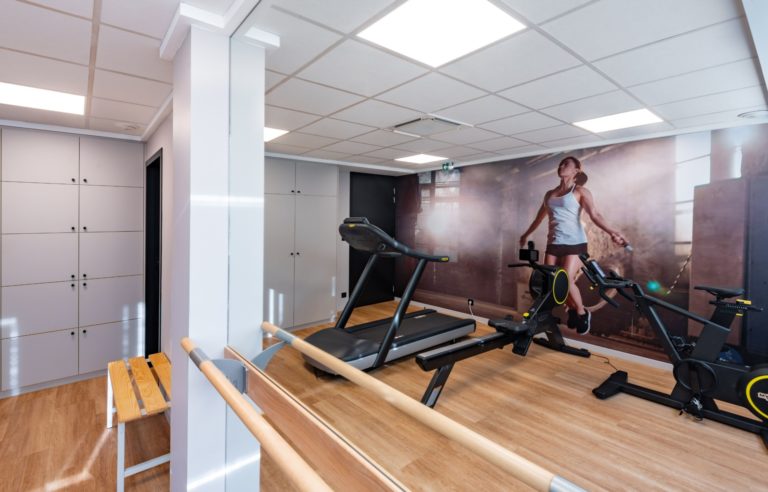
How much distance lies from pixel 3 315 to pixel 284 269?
9.53ft

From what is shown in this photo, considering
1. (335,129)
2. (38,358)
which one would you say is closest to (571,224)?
(335,129)

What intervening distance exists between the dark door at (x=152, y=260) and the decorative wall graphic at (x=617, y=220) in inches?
171

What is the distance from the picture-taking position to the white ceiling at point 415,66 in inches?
68.3

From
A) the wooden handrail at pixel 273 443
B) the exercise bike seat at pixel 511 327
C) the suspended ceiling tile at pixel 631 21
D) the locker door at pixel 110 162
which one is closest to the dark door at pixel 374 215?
the exercise bike seat at pixel 511 327

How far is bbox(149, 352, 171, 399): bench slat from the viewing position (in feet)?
8.55

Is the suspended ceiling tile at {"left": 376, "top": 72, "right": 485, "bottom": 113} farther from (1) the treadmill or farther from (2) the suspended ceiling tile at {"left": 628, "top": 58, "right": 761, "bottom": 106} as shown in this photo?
(2) the suspended ceiling tile at {"left": 628, "top": 58, "right": 761, "bottom": 106}

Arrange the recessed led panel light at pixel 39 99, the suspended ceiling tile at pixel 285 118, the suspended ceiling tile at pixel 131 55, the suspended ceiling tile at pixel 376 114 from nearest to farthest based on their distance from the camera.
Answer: the suspended ceiling tile at pixel 131 55
the recessed led panel light at pixel 39 99
the suspended ceiling tile at pixel 376 114
the suspended ceiling tile at pixel 285 118

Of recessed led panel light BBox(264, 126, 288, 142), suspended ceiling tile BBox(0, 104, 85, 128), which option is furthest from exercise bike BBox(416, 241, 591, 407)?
suspended ceiling tile BBox(0, 104, 85, 128)

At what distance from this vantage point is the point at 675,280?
13.1ft

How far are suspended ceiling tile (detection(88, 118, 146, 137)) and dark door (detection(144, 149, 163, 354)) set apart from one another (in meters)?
0.37

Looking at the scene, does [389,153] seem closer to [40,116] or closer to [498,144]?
[498,144]

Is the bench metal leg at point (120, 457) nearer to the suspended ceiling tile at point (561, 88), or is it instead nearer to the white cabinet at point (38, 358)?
the white cabinet at point (38, 358)

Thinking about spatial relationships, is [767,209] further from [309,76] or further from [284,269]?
[284,269]

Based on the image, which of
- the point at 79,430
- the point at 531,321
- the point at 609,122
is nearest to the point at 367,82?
the point at 609,122
